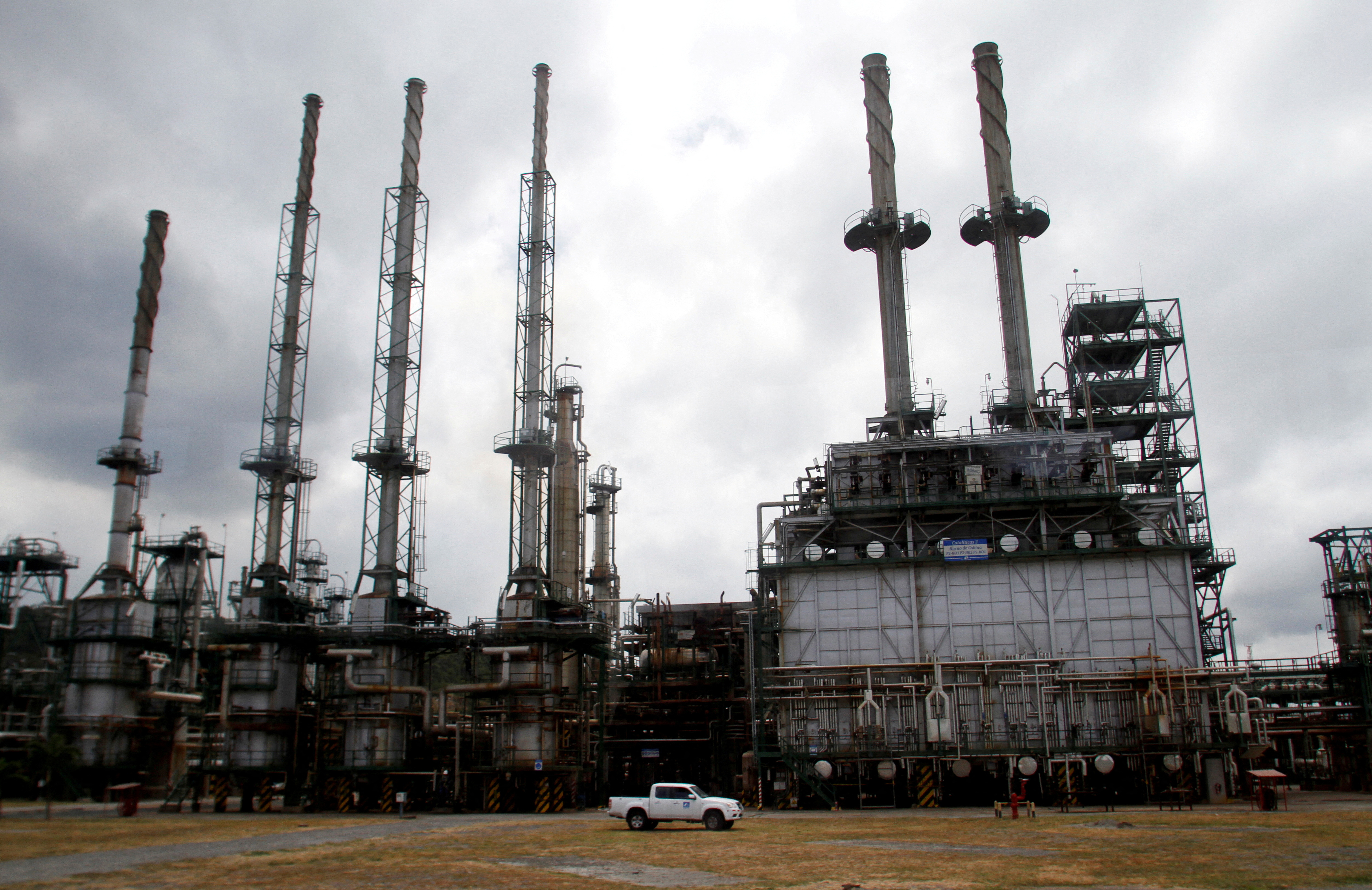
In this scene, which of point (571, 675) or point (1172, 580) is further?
point (571, 675)

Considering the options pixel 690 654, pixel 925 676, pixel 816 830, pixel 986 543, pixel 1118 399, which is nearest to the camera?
pixel 816 830

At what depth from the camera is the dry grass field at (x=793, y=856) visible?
20281mm

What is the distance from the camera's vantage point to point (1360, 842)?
2716 cm

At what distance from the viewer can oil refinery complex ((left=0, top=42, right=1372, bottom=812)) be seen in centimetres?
5372

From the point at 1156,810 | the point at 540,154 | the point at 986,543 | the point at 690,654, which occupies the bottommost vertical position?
the point at 1156,810

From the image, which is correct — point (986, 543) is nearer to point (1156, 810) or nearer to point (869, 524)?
point (869, 524)

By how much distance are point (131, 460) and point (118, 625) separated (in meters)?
11.8

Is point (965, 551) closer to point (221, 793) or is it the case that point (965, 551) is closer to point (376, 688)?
point (376, 688)

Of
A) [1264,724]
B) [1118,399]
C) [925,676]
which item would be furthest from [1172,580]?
→ [1118,399]

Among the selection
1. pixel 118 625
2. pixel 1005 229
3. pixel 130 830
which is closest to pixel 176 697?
pixel 118 625

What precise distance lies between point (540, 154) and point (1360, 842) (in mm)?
61523

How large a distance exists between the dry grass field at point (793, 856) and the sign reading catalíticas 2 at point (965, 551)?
67.2ft

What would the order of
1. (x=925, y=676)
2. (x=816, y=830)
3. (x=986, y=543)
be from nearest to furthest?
(x=816, y=830), (x=925, y=676), (x=986, y=543)


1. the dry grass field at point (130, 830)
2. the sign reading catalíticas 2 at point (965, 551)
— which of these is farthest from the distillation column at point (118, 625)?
the sign reading catalíticas 2 at point (965, 551)
